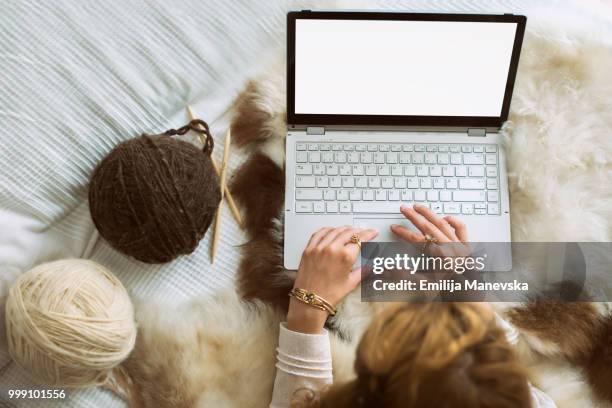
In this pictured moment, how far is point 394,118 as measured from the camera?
A: 712 mm

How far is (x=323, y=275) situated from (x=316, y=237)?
5 cm

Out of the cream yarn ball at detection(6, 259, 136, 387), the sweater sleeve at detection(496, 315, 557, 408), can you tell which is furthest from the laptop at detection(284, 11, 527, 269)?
the cream yarn ball at detection(6, 259, 136, 387)

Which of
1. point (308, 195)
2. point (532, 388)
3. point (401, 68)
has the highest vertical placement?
point (401, 68)

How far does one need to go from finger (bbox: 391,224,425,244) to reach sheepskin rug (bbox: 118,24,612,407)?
0.09m

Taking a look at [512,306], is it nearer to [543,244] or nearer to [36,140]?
[543,244]

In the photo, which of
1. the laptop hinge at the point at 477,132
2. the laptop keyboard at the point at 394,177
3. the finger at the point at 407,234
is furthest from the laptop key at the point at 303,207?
the laptop hinge at the point at 477,132

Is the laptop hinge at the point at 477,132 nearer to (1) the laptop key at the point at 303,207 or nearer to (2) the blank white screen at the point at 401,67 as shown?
(2) the blank white screen at the point at 401,67

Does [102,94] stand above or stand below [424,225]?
above

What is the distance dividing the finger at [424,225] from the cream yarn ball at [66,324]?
1.17 ft

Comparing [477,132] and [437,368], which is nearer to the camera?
[437,368]

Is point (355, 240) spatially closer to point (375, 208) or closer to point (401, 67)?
point (375, 208)

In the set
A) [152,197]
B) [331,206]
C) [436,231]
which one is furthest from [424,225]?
[152,197]

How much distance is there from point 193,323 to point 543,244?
0.45 m

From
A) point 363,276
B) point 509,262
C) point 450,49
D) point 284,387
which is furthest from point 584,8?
point 284,387
